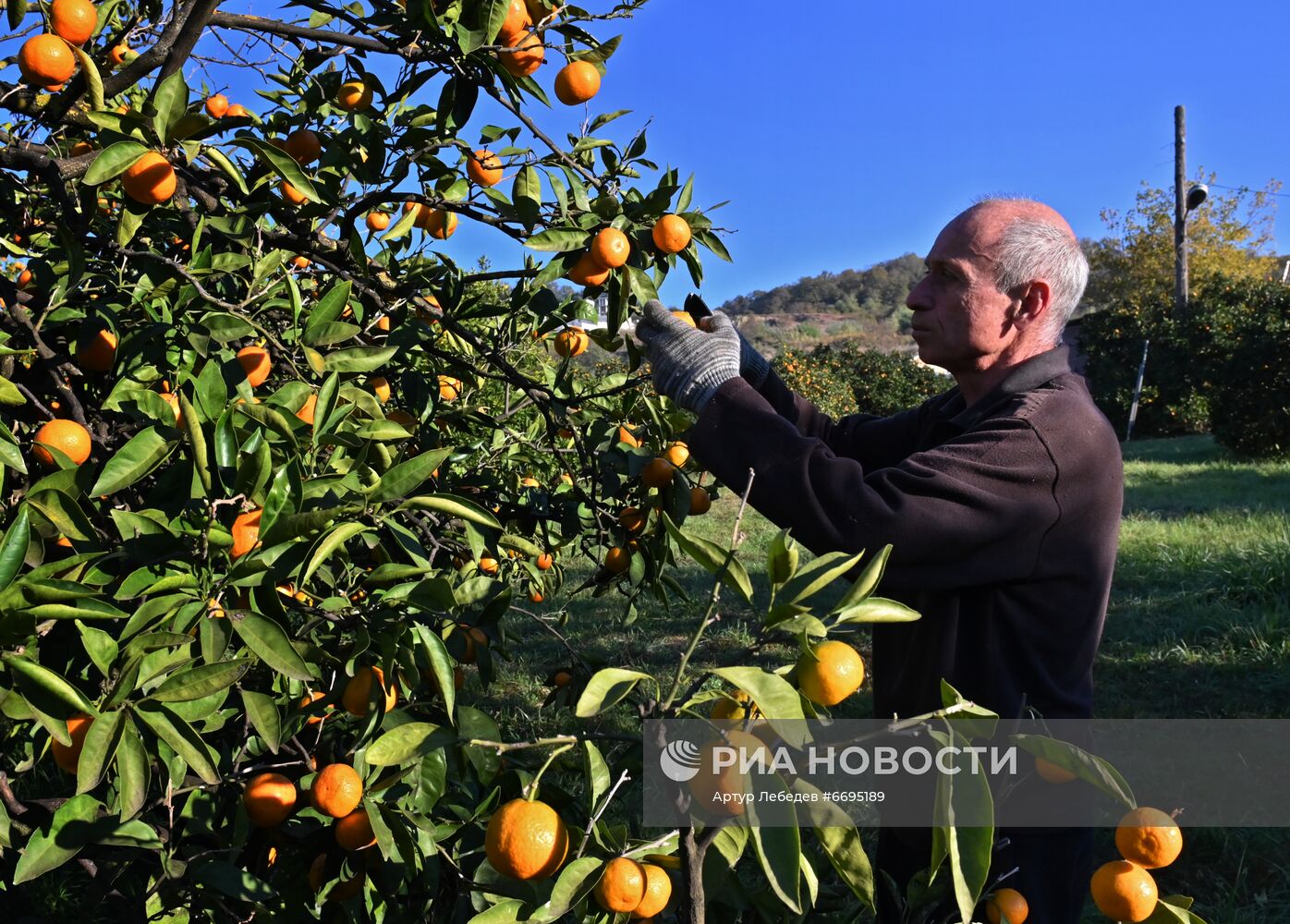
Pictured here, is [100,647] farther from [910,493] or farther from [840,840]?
[910,493]

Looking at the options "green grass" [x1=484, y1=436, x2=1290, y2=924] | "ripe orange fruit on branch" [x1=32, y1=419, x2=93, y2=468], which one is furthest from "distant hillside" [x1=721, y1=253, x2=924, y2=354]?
"ripe orange fruit on branch" [x1=32, y1=419, x2=93, y2=468]

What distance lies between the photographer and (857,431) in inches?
87.4

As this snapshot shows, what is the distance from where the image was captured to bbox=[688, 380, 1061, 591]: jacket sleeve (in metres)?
1.41

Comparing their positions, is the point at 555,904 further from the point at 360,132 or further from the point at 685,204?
the point at 360,132

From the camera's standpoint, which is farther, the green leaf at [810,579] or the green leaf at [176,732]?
the green leaf at [176,732]

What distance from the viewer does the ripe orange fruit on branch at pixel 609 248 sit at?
1.46 metres

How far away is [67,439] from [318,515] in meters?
0.47

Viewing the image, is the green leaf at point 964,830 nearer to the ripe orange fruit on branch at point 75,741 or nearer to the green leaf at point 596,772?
the green leaf at point 596,772

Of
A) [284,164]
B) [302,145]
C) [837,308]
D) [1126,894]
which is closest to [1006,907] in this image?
[1126,894]

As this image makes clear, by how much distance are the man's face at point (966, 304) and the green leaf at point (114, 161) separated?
1325 millimetres

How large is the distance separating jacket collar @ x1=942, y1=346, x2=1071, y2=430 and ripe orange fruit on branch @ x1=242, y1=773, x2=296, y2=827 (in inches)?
50.2

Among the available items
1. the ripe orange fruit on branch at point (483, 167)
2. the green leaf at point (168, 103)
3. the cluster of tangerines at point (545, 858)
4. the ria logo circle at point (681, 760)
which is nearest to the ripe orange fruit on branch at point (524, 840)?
the cluster of tangerines at point (545, 858)

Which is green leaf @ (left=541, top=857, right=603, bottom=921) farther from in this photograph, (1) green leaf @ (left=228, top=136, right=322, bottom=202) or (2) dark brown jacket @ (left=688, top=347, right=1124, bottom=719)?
(1) green leaf @ (left=228, top=136, right=322, bottom=202)

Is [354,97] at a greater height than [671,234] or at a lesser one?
greater
